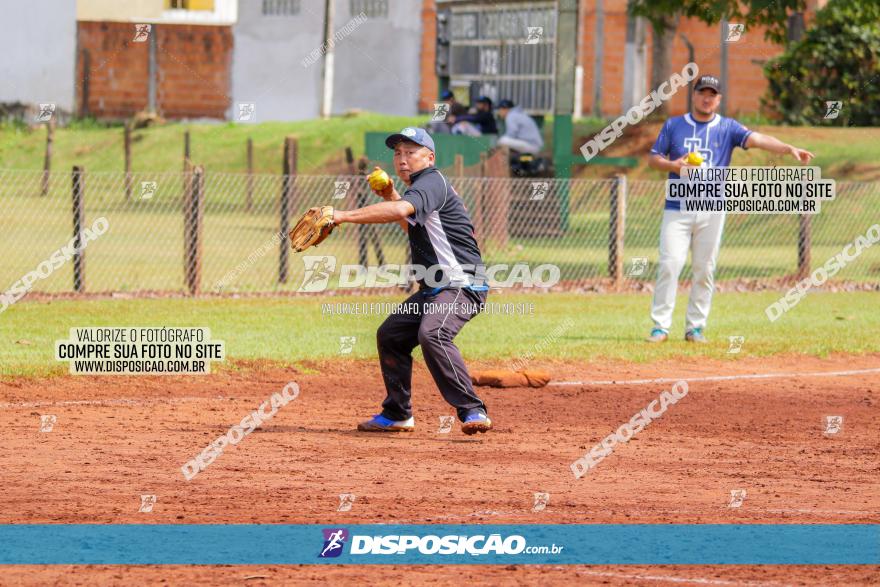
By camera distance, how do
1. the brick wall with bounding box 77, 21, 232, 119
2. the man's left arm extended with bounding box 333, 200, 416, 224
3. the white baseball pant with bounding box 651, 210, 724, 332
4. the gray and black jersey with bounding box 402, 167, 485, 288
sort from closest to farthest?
the man's left arm extended with bounding box 333, 200, 416, 224 < the gray and black jersey with bounding box 402, 167, 485, 288 < the white baseball pant with bounding box 651, 210, 724, 332 < the brick wall with bounding box 77, 21, 232, 119

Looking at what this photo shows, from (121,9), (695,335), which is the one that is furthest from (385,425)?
(121,9)

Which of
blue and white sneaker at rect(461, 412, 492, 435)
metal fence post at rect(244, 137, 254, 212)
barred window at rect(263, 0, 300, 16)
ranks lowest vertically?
metal fence post at rect(244, 137, 254, 212)

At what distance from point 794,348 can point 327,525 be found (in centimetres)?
832

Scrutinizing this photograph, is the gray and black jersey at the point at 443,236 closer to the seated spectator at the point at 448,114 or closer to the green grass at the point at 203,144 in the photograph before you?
the seated spectator at the point at 448,114

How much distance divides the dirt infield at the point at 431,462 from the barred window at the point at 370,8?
3440 cm

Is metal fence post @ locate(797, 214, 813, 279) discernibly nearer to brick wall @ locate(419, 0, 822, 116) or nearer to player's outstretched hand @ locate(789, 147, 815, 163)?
player's outstretched hand @ locate(789, 147, 815, 163)

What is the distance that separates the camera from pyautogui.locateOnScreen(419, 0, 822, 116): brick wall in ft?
130

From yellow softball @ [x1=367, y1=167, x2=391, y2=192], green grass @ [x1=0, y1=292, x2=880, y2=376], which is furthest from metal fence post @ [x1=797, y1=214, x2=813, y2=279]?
yellow softball @ [x1=367, y1=167, x2=391, y2=192]

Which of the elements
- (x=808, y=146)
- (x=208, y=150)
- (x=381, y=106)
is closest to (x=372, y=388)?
(x=808, y=146)

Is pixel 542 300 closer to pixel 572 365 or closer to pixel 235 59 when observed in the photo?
pixel 572 365

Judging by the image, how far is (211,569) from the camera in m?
5.88

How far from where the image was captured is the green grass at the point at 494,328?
1316 cm

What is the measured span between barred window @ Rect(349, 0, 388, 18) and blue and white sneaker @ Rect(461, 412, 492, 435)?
37715mm

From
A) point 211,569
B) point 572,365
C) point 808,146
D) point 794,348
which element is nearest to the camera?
point 211,569
